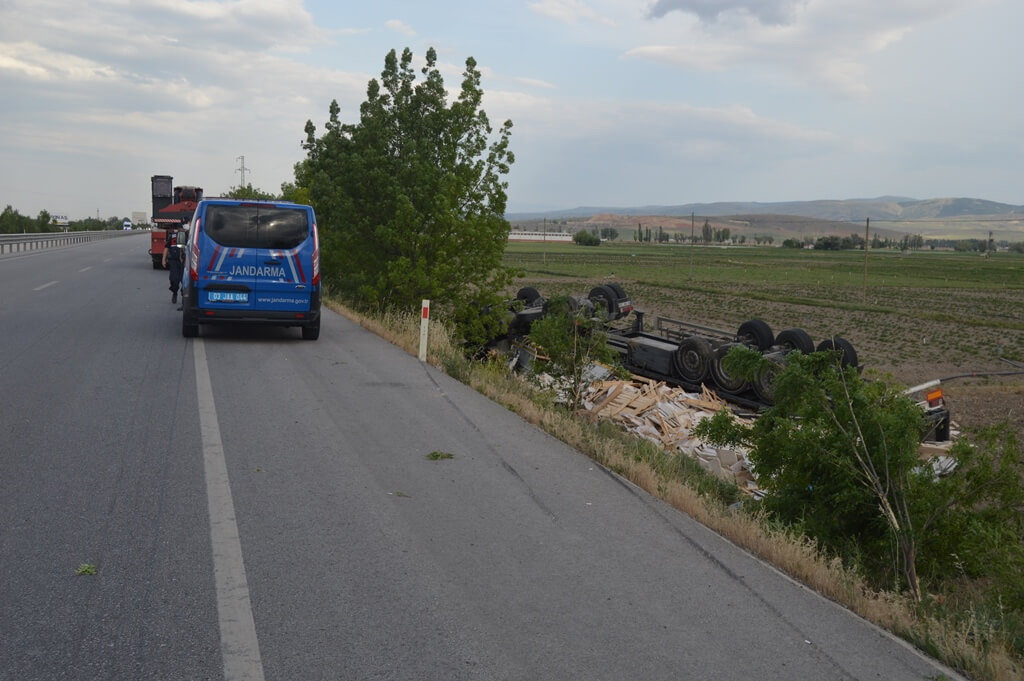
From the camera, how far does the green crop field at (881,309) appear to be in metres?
23.1

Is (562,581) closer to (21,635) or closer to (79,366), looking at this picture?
(21,635)

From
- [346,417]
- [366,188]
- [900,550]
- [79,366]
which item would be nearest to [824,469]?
[900,550]

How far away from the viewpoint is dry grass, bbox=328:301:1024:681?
14.5ft

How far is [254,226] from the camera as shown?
548 inches

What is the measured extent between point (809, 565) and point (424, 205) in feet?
47.8

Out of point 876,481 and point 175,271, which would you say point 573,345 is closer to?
point 876,481

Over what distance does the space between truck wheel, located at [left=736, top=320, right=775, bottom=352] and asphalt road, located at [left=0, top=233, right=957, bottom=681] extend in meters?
10.3

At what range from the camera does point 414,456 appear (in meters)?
7.70

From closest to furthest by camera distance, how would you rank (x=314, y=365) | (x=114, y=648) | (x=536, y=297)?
(x=114, y=648), (x=314, y=365), (x=536, y=297)

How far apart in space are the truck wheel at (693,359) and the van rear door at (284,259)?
25.9 ft

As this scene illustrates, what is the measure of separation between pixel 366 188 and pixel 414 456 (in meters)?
13.3

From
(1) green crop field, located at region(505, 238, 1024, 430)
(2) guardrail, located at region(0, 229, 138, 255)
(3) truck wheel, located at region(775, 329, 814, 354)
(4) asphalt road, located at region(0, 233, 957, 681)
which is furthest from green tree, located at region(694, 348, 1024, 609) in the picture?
(2) guardrail, located at region(0, 229, 138, 255)

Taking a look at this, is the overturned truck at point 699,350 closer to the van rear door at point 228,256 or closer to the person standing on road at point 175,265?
the van rear door at point 228,256

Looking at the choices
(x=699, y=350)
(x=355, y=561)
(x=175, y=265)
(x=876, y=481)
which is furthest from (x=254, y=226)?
(x=876, y=481)
